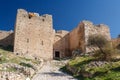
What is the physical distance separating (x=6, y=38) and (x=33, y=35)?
18.6 ft

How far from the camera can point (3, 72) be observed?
14.7 metres

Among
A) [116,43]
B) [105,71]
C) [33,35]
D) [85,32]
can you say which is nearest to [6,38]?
[33,35]

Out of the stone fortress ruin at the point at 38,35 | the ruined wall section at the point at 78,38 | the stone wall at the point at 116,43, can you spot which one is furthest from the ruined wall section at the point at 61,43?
the stone wall at the point at 116,43

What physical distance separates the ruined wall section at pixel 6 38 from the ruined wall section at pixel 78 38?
8657mm

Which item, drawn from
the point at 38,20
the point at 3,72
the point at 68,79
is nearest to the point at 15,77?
the point at 3,72

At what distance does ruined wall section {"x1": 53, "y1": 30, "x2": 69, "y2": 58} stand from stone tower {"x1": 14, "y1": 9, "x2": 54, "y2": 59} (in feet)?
14.2

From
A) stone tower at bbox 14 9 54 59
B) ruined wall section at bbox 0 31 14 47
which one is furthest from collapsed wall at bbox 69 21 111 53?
ruined wall section at bbox 0 31 14 47

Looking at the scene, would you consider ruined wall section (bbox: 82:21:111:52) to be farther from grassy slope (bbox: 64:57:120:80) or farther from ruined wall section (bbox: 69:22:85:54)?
grassy slope (bbox: 64:57:120:80)

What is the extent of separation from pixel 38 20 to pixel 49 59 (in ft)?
17.6

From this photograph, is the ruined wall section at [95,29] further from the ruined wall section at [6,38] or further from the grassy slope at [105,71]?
the grassy slope at [105,71]

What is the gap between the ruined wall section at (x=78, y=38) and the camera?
2886 centimetres

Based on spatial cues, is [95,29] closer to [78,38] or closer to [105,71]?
Answer: [78,38]

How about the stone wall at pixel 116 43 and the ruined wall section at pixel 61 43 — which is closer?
the stone wall at pixel 116 43

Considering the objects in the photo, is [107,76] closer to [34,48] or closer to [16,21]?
[34,48]
